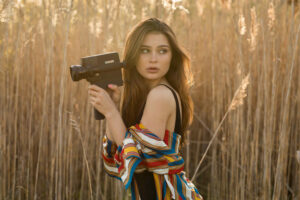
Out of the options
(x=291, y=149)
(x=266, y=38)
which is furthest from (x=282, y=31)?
(x=291, y=149)

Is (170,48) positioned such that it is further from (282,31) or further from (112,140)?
(282,31)

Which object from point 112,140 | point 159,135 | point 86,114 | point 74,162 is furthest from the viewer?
point 74,162

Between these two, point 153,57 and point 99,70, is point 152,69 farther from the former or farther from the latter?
point 99,70

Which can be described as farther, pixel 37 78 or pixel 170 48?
pixel 37 78

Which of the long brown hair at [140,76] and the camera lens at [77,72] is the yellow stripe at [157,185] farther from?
the camera lens at [77,72]

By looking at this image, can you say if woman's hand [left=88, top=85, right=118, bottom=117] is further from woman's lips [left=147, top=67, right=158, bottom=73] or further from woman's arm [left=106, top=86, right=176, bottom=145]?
woman's lips [left=147, top=67, right=158, bottom=73]

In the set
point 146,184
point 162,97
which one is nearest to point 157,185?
point 146,184

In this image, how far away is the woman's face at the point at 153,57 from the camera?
1.25 metres

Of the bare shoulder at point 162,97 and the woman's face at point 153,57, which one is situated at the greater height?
the woman's face at point 153,57

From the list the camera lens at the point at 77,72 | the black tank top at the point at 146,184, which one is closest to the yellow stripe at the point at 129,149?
the black tank top at the point at 146,184

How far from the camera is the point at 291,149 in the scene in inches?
78.2

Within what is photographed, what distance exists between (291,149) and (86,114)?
121 centimetres

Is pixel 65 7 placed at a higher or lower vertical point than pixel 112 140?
higher

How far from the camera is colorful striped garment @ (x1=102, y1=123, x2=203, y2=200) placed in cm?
111
